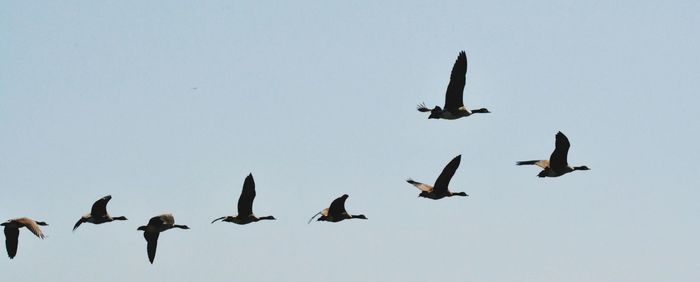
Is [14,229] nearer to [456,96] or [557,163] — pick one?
[456,96]

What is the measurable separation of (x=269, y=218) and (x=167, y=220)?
137 inches

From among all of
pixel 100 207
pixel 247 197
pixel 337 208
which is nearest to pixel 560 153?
pixel 337 208

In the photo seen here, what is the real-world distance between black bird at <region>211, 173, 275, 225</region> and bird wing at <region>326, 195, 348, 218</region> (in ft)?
7.82

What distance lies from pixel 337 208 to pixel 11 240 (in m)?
10.7

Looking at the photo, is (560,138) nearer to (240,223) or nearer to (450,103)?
(450,103)

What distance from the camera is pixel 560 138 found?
34.2m

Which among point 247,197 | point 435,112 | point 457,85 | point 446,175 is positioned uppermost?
point 457,85

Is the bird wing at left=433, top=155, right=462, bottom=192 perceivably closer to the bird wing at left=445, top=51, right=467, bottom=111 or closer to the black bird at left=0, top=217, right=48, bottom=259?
the bird wing at left=445, top=51, right=467, bottom=111

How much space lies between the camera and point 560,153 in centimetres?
3478

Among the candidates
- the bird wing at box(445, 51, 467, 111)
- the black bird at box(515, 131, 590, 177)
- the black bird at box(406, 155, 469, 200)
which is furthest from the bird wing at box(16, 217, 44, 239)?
the black bird at box(515, 131, 590, 177)

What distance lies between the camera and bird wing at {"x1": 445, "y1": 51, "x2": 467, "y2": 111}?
35.9 m

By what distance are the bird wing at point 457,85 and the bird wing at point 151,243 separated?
34.3 feet

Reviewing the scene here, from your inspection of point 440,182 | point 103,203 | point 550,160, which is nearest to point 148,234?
point 103,203

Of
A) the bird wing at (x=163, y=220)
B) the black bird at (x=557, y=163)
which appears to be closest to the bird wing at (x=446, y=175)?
the black bird at (x=557, y=163)
